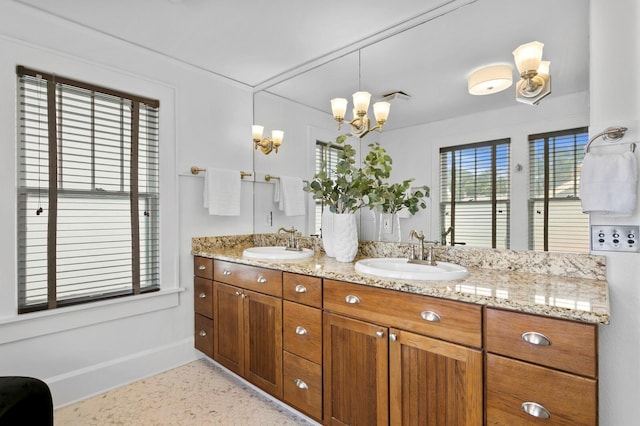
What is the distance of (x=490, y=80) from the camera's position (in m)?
1.75

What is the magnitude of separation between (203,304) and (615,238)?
8.16 feet

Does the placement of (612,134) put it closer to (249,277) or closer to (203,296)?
(249,277)

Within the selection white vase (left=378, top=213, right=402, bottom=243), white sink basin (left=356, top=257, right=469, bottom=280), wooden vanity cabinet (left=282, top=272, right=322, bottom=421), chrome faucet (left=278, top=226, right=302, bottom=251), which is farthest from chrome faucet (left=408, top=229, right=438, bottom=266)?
chrome faucet (left=278, top=226, right=302, bottom=251)

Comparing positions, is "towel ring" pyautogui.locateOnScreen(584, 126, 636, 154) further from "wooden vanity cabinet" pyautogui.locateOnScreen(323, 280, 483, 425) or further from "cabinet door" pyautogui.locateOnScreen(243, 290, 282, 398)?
"cabinet door" pyautogui.locateOnScreen(243, 290, 282, 398)

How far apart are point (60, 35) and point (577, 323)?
2.95 meters

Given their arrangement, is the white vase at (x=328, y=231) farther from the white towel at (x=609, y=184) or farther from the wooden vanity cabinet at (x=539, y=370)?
the white towel at (x=609, y=184)

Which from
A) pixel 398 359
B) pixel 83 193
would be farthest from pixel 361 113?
pixel 83 193

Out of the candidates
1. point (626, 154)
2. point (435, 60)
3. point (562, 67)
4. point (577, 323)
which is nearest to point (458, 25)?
point (435, 60)

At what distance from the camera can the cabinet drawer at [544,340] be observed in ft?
3.20

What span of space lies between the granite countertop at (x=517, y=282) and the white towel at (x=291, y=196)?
0.80 meters

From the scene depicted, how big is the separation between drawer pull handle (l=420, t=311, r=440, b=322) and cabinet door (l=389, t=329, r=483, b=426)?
0.08 metres

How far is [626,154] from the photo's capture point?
1.23m

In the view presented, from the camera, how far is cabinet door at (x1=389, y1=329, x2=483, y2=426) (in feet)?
3.90

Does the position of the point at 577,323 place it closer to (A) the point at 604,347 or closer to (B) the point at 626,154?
(A) the point at 604,347
